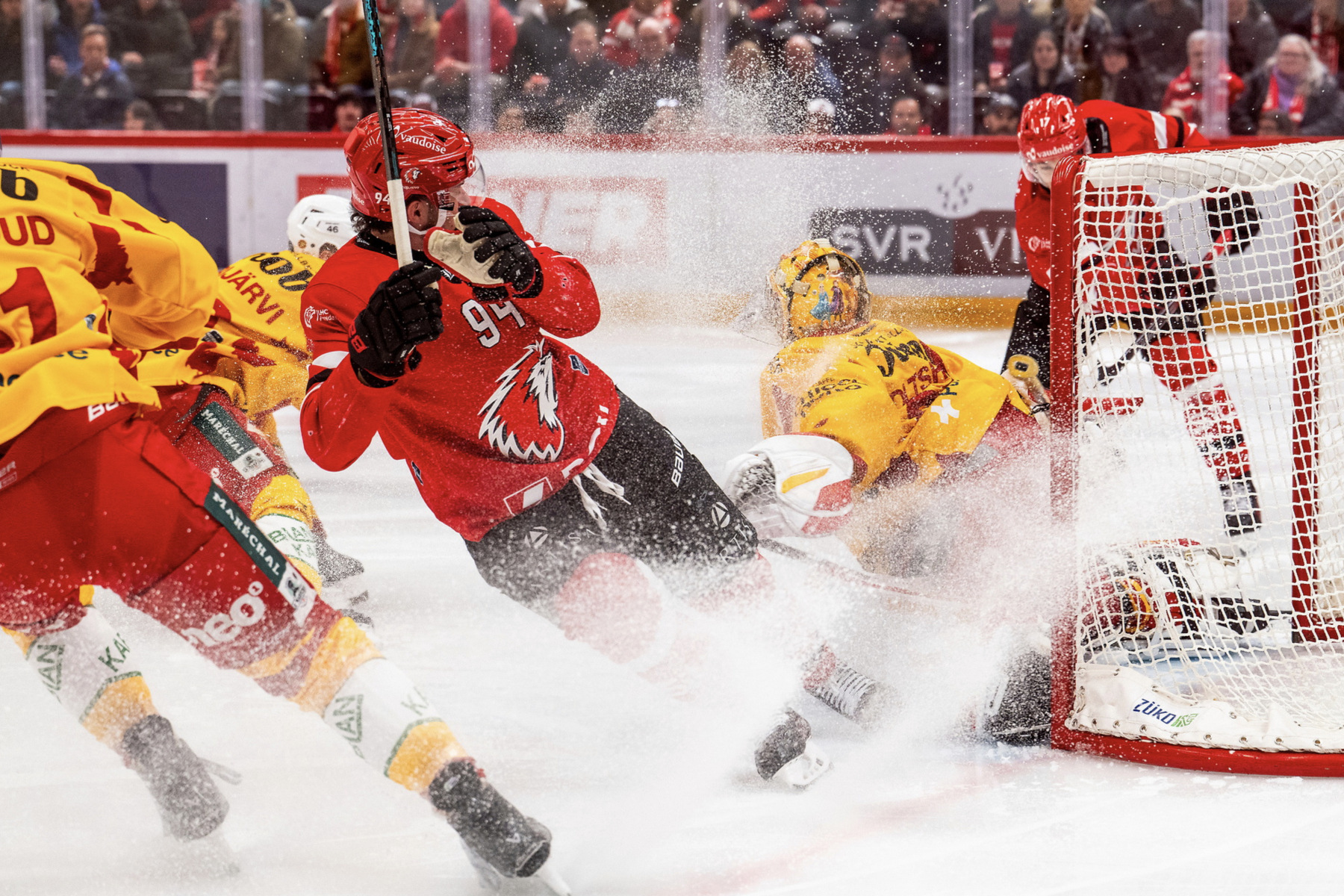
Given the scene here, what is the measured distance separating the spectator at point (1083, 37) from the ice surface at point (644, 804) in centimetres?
503

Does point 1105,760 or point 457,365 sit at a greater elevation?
point 457,365

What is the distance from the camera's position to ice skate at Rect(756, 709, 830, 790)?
228 cm

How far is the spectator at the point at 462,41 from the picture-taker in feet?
22.9

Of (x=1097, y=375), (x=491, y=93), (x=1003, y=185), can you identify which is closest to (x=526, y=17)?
(x=491, y=93)

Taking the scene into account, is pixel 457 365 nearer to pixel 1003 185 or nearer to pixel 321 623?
pixel 321 623

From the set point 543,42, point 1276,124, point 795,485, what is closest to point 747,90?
point 543,42

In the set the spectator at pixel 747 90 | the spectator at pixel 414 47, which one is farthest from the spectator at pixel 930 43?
the spectator at pixel 414 47

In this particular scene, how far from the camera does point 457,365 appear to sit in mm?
2082

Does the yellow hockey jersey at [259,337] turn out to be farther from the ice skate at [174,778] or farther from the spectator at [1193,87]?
the spectator at [1193,87]

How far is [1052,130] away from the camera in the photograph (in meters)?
3.60

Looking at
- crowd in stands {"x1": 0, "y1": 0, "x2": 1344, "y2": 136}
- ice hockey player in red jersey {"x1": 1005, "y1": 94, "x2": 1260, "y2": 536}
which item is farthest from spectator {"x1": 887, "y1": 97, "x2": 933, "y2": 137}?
ice hockey player in red jersey {"x1": 1005, "y1": 94, "x2": 1260, "y2": 536}

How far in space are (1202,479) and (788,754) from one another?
3.31ft

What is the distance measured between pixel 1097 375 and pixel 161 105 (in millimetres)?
5748

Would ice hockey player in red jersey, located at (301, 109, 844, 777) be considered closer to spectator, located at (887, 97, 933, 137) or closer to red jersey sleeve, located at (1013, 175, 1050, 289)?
red jersey sleeve, located at (1013, 175, 1050, 289)
